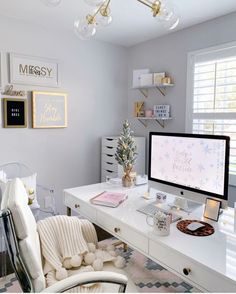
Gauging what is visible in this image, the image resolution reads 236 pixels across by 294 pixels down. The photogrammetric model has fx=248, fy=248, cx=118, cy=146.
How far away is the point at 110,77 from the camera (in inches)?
140

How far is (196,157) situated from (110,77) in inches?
90.2

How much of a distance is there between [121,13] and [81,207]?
1.94 meters

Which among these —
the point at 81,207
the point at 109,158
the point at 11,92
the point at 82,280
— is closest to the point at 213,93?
the point at 109,158

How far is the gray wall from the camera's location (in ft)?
8.44

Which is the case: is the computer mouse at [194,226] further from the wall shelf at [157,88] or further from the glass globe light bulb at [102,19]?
the wall shelf at [157,88]

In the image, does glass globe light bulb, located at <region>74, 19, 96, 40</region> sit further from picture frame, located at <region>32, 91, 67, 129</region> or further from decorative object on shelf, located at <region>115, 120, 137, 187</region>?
picture frame, located at <region>32, 91, 67, 129</region>

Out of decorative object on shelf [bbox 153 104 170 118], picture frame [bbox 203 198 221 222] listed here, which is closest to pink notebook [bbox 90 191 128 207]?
picture frame [bbox 203 198 221 222]

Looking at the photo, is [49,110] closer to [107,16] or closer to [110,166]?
[110,166]

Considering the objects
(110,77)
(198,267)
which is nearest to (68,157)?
(110,77)

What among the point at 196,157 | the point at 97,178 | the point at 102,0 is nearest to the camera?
the point at 102,0

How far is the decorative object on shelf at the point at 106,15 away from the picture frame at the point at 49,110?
1.38 m

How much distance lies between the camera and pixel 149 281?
2006 mm

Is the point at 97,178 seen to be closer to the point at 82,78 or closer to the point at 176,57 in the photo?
the point at 82,78

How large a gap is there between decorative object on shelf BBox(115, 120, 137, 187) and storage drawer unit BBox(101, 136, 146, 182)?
3.16 feet
